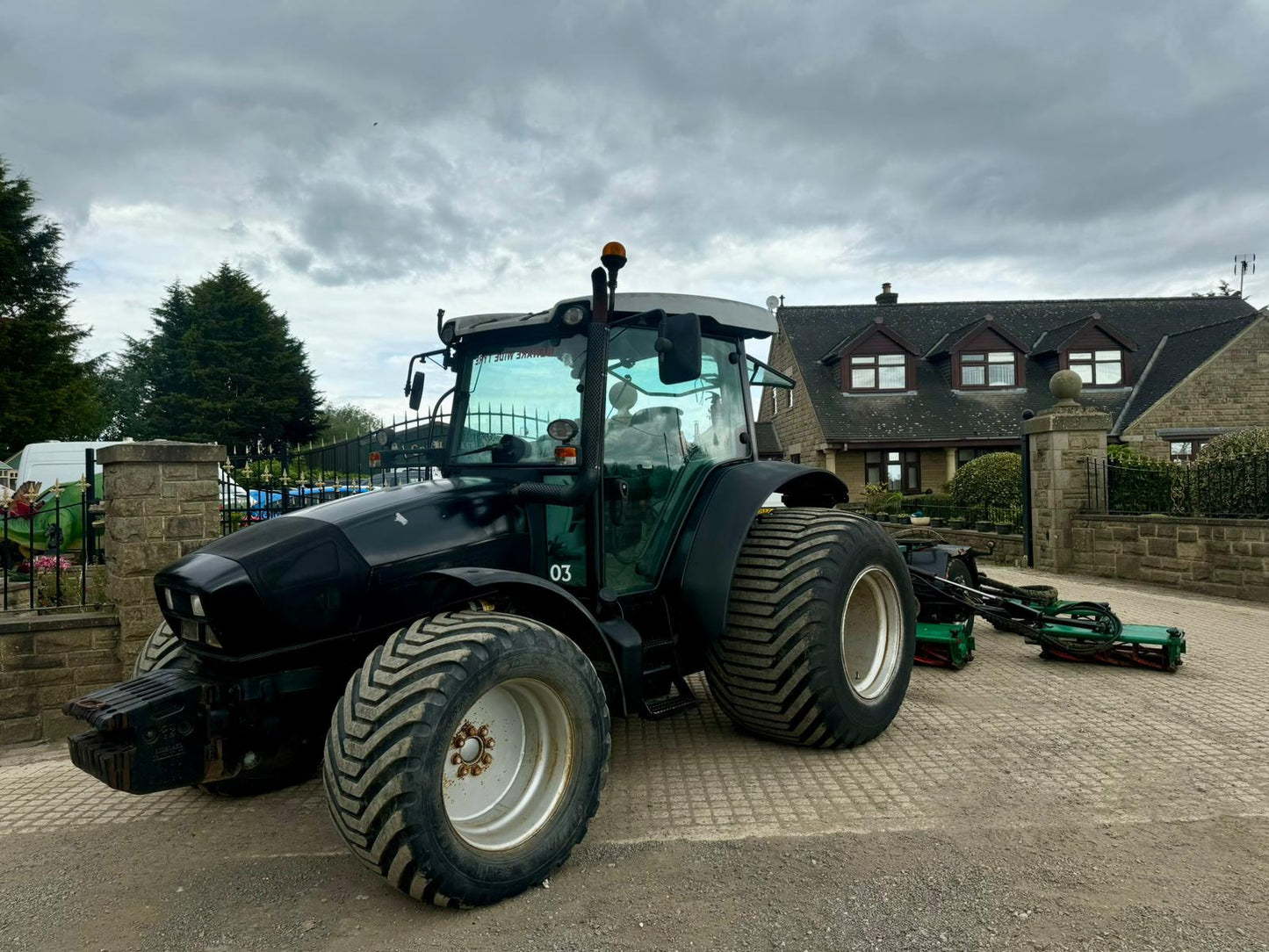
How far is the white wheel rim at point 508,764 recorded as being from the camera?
2.82 m

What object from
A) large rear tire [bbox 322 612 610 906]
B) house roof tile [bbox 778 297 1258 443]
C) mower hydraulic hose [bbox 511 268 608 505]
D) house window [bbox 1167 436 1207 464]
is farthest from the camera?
house roof tile [bbox 778 297 1258 443]

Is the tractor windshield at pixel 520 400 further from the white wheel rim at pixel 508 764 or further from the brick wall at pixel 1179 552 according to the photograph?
the brick wall at pixel 1179 552

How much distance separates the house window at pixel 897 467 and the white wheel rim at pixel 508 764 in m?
22.5

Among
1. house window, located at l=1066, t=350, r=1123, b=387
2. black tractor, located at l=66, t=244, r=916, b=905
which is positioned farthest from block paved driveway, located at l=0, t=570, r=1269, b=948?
house window, located at l=1066, t=350, r=1123, b=387

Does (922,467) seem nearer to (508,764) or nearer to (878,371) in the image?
(878,371)

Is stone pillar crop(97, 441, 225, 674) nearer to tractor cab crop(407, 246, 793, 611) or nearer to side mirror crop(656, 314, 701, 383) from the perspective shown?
tractor cab crop(407, 246, 793, 611)

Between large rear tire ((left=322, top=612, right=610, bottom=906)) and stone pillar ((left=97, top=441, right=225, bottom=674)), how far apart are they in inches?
133

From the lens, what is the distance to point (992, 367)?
2522cm

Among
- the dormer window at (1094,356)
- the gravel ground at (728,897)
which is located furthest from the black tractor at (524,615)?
the dormer window at (1094,356)

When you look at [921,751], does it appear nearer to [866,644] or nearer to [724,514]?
[866,644]

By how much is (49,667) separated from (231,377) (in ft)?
106

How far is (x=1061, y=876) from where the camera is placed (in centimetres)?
286

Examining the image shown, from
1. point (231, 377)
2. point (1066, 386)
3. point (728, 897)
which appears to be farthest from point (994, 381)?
point (231, 377)

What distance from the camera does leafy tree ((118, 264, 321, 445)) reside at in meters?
34.1
